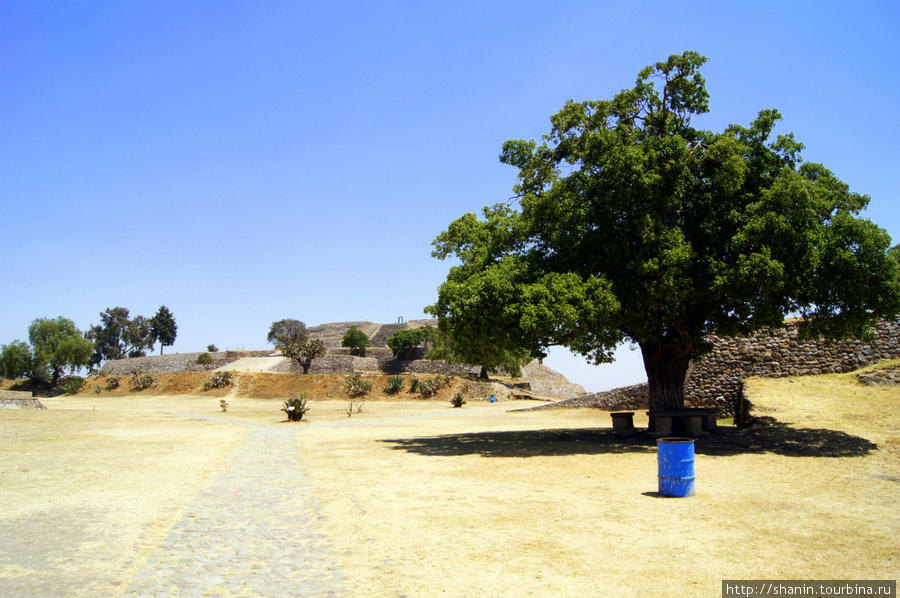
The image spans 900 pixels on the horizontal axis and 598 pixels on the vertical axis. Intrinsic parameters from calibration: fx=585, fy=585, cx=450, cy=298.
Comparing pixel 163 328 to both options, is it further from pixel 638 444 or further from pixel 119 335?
pixel 638 444

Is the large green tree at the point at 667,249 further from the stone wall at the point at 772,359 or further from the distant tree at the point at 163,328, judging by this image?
the distant tree at the point at 163,328

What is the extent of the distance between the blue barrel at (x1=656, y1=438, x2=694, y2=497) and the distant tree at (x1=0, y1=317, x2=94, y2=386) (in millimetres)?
62285

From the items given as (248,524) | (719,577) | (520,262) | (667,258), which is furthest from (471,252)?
(719,577)

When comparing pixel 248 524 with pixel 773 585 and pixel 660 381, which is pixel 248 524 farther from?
pixel 660 381

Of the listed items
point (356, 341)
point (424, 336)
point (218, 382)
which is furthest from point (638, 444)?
point (356, 341)

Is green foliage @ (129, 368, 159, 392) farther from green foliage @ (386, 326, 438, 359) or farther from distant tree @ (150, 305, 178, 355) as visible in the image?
distant tree @ (150, 305, 178, 355)

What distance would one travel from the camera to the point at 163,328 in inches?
3477

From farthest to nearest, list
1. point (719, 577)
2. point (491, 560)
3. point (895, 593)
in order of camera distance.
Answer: point (491, 560) → point (719, 577) → point (895, 593)

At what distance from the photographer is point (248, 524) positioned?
265 inches

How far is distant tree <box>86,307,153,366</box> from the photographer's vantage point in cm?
8919

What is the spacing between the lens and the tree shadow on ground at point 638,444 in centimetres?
1277

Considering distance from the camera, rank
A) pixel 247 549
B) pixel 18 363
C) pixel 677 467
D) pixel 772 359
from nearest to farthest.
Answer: pixel 247 549 < pixel 677 467 < pixel 772 359 < pixel 18 363

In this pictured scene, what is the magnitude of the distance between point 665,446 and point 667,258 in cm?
619

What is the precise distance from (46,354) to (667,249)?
61.1 m
